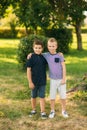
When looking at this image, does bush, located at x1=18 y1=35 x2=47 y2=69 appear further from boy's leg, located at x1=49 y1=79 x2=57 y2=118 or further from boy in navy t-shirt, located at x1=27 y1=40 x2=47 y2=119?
boy in navy t-shirt, located at x1=27 y1=40 x2=47 y2=119

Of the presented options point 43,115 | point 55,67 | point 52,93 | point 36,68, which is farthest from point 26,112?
point 55,67

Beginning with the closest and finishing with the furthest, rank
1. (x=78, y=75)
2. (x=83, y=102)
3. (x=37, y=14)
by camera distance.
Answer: (x=83, y=102), (x=78, y=75), (x=37, y=14)

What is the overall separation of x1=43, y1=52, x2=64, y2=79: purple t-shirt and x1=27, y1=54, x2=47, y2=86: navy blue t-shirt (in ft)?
0.45

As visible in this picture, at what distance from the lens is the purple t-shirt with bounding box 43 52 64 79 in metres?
8.21

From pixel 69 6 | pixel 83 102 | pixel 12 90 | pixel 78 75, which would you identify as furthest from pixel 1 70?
pixel 83 102

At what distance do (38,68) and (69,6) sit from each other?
410 cm

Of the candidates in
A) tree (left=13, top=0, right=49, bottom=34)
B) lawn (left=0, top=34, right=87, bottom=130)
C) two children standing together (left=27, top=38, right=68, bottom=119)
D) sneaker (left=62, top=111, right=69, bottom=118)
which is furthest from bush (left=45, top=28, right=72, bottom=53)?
two children standing together (left=27, top=38, right=68, bottom=119)

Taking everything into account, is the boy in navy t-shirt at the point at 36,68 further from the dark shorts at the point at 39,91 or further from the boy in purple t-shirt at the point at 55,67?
the boy in purple t-shirt at the point at 55,67

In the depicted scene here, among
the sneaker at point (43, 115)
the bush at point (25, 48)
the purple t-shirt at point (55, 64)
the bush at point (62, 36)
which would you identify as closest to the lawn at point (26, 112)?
the sneaker at point (43, 115)

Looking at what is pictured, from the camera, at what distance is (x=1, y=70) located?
54.9ft

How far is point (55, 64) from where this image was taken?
8.24 metres

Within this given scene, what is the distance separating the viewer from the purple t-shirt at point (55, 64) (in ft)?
26.9

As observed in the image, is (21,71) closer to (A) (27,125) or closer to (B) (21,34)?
(A) (27,125)

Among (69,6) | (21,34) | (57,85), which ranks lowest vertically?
(21,34)
